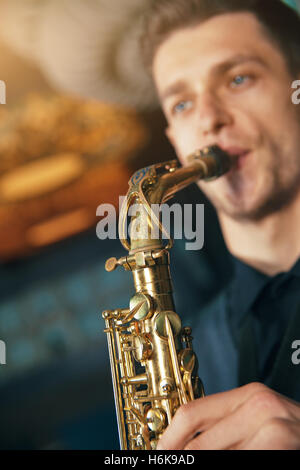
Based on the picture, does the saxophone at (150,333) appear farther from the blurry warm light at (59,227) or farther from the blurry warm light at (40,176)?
the blurry warm light at (59,227)

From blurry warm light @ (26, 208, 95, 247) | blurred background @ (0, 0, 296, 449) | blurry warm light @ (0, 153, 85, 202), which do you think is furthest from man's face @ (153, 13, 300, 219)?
blurry warm light @ (26, 208, 95, 247)

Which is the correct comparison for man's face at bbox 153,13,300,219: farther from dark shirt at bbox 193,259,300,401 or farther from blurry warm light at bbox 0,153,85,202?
blurry warm light at bbox 0,153,85,202

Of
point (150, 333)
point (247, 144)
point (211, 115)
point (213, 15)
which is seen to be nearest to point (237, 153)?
point (247, 144)

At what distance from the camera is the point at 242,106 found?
1499 mm

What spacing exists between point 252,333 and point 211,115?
2.16 ft

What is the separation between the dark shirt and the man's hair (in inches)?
24.5

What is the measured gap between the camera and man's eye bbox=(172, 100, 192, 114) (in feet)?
5.26

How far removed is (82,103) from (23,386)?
188cm

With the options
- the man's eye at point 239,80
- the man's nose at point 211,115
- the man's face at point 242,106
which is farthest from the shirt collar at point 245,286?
the man's eye at point 239,80

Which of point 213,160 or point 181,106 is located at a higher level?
point 181,106

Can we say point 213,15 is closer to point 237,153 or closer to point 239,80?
point 239,80

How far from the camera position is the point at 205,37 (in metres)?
1.53

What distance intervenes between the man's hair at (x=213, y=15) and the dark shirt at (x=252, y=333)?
0.62m

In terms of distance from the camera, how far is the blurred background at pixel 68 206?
1.78 metres
